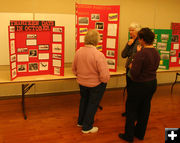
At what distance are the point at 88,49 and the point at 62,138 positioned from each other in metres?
1.26

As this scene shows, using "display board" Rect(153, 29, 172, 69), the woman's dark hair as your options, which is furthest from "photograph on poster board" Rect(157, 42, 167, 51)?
the woman's dark hair

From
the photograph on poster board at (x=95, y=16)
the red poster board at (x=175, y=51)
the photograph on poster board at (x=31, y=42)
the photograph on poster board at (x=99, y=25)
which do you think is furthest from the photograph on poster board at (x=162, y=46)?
the photograph on poster board at (x=31, y=42)

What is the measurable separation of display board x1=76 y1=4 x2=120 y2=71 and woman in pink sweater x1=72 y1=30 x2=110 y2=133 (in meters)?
0.74

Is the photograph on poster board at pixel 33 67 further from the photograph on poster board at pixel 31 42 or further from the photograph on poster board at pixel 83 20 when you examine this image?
the photograph on poster board at pixel 83 20

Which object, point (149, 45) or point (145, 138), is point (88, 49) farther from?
point (145, 138)

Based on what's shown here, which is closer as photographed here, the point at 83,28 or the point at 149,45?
the point at 149,45

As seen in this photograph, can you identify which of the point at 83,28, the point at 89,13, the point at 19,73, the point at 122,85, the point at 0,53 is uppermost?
the point at 89,13

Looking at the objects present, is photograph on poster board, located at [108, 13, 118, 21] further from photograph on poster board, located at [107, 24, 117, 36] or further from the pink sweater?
the pink sweater

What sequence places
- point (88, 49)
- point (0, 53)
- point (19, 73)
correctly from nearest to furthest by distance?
A: point (88, 49) < point (19, 73) < point (0, 53)

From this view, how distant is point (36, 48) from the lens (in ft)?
11.1

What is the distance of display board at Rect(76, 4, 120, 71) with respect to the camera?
345cm

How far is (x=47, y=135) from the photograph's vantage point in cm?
296

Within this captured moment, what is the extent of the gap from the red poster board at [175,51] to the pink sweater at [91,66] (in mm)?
2152

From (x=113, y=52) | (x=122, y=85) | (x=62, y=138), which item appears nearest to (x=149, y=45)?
(x=113, y=52)
